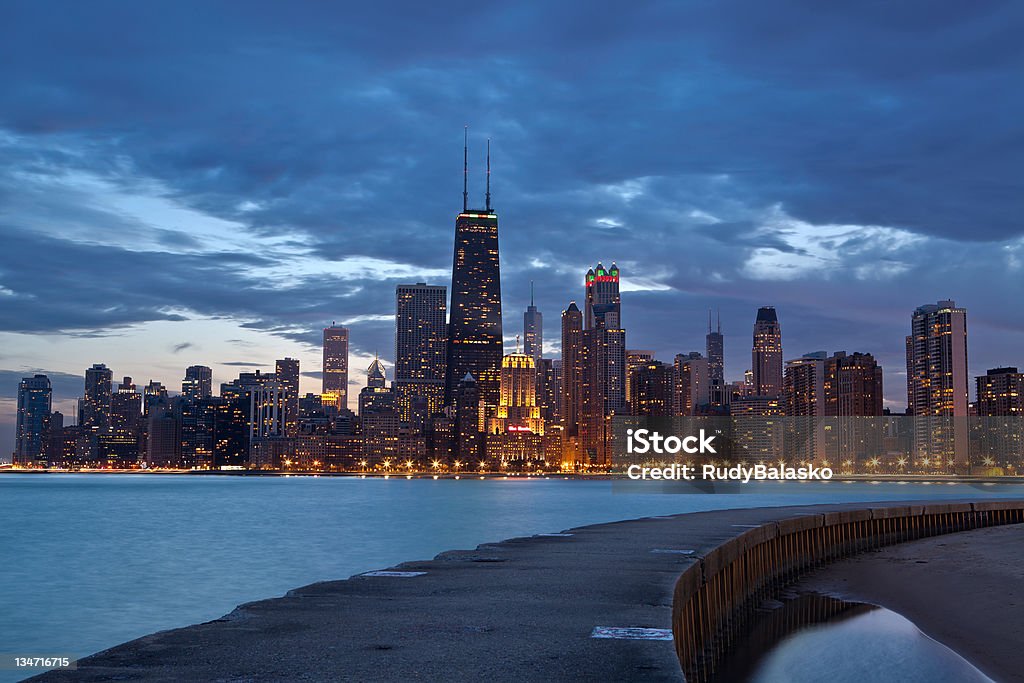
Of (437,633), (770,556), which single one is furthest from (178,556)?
(437,633)

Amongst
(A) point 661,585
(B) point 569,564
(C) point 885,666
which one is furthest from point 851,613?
(A) point 661,585

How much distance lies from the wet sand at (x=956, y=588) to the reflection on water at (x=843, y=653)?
698mm

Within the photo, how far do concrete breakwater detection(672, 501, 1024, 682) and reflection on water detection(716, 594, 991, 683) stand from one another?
72cm

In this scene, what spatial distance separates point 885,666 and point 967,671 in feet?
5.59

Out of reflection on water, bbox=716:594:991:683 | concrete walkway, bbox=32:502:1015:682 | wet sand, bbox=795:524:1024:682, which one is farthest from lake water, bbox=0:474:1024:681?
wet sand, bbox=795:524:1024:682

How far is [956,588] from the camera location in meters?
32.6

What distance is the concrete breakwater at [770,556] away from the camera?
18766mm

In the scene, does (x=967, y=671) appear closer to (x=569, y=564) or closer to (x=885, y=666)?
(x=885, y=666)

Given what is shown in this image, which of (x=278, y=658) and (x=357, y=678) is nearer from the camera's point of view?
(x=357, y=678)

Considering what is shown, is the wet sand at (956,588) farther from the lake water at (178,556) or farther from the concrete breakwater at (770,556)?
the lake water at (178,556)

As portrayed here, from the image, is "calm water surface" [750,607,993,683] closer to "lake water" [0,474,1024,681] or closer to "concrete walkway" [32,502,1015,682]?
"concrete walkway" [32,502,1015,682]

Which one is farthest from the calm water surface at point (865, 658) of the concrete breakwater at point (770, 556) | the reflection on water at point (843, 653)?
the concrete breakwater at point (770, 556)

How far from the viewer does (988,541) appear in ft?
154

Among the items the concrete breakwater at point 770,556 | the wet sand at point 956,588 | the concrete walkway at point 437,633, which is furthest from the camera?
the wet sand at point 956,588
